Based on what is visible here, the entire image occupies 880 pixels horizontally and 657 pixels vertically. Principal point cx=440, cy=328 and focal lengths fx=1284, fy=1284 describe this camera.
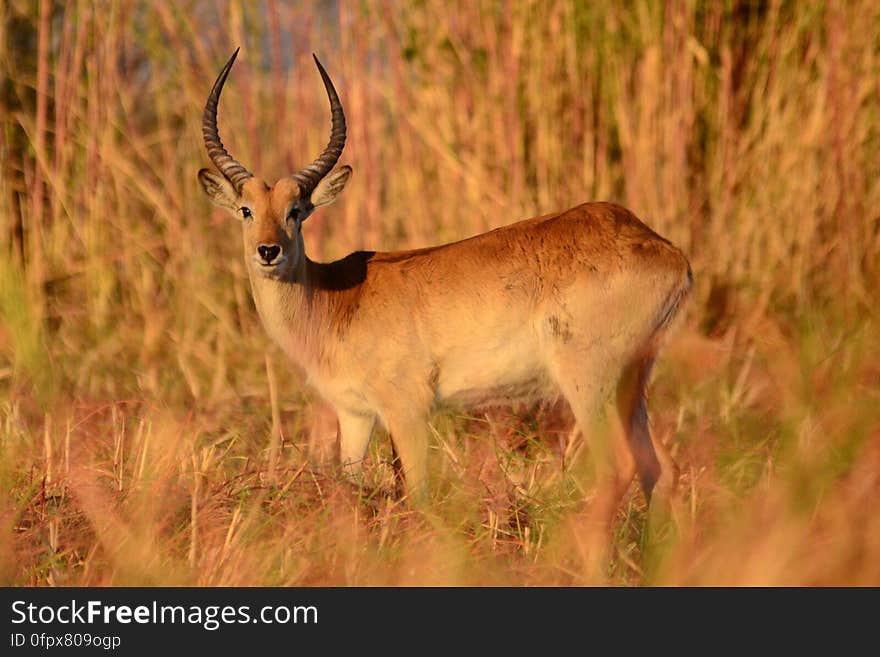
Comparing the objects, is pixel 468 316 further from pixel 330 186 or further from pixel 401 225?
pixel 401 225

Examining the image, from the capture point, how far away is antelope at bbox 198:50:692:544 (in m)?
4.63

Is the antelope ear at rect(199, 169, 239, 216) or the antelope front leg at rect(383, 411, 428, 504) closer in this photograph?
the antelope front leg at rect(383, 411, 428, 504)

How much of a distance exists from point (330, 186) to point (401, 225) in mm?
1635

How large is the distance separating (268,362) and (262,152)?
1.81 metres

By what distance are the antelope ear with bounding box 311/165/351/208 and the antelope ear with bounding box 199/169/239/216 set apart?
320mm

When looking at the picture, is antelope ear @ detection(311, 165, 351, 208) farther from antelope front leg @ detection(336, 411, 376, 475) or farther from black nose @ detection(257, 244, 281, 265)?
antelope front leg @ detection(336, 411, 376, 475)

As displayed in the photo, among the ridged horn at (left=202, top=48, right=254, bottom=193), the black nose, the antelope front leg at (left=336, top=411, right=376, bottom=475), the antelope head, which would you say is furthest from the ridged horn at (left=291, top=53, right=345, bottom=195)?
the antelope front leg at (left=336, top=411, right=376, bottom=475)

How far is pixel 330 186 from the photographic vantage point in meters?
5.19

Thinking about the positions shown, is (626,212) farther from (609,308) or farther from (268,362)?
(268,362)

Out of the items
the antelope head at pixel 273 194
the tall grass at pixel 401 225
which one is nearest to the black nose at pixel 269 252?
the antelope head at pixel 273 194

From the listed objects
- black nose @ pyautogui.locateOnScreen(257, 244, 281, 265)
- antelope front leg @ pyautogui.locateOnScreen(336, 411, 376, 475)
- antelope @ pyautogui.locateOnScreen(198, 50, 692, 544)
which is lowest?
antelope front leg @ pyautogui.locateOnScreen(336, 411, 376, 475)

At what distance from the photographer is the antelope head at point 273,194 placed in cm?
482

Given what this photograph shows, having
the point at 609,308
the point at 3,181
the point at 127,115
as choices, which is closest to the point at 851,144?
the point at 609,308

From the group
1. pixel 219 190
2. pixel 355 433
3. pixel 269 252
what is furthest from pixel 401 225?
pixel 269 252
